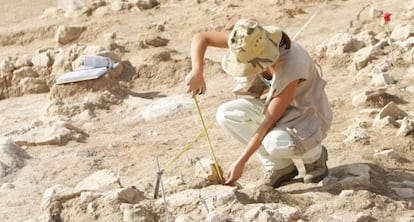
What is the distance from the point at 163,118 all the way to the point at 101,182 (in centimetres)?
195

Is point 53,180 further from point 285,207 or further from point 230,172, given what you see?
point 285,207

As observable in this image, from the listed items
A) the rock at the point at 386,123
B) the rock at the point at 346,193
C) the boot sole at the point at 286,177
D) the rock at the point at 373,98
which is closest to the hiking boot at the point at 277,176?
the boot sole at the point at 286,177

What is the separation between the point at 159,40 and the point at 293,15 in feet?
5.33

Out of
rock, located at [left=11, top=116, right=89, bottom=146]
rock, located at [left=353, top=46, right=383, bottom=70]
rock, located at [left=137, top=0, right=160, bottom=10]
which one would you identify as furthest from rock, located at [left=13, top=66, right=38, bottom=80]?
rock, located at [left=353, top=46, right=383, bottom=70]

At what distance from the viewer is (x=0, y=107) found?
7180mm

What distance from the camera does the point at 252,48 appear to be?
347 centimetres

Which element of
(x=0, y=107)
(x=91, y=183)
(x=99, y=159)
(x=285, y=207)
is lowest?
(x=0, y=107)

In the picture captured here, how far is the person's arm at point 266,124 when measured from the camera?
3.58 m

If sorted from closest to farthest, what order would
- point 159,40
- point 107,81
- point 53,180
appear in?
point 53,180
point 107,81
point 159,40

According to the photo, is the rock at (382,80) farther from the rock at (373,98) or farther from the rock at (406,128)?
the rock at (406,128)

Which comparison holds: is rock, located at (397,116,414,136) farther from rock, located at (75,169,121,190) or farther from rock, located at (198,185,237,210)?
rock, located at (75,169,121,190)

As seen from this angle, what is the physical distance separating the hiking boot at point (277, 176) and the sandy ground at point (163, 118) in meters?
0.05

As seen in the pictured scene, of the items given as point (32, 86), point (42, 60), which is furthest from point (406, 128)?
point (42, 60)

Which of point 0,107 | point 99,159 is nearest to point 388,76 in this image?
point 99,159
